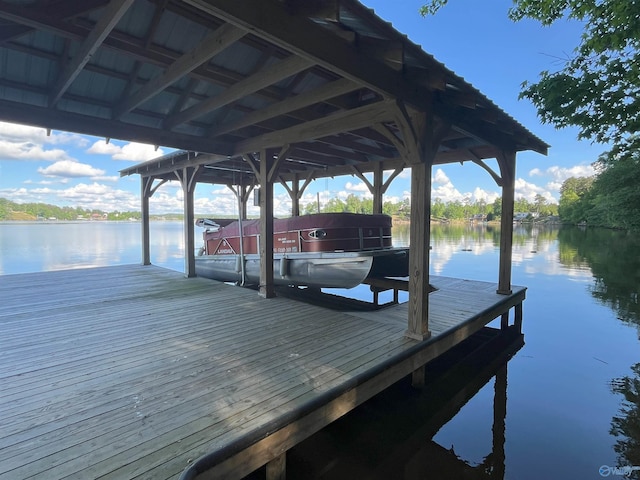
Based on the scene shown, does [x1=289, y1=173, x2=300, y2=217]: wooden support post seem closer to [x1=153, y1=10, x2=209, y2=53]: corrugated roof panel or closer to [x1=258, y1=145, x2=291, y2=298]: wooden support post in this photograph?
[x1=258, y1=145, x2=291, y2=298]: wooden support post

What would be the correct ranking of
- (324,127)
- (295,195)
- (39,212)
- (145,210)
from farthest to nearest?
(39,212) → (295,195) → (145,210) → (324,127)

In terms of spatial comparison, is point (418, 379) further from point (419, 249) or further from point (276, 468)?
point (276, 468)

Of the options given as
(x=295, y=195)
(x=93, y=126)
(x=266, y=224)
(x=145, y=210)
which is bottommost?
(x=266, y=224)

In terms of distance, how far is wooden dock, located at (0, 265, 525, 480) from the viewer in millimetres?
Answer: 1695

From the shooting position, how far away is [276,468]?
201 centimetres

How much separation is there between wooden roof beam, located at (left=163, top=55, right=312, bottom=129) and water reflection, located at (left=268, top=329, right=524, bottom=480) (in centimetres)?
323

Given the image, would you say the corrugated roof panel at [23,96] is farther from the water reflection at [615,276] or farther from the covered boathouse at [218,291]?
the water reflection at [615,276]

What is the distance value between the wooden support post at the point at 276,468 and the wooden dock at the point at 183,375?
0.05 ft

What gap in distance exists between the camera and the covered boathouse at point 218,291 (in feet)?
6.11

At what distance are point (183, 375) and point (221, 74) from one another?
2.83m

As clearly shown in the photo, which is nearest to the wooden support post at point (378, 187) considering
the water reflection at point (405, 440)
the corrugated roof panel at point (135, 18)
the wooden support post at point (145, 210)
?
the water reflection at point (405, 440)

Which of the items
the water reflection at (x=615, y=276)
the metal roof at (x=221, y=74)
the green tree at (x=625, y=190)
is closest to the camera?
the metal roof at (x=221, y=74)

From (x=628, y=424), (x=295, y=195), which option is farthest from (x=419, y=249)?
(x=295, y=195)

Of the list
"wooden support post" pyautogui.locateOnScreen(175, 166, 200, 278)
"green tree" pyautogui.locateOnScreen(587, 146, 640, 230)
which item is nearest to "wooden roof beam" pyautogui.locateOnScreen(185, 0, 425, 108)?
"wooden support post" pyautogui.locateOnScreen(175, 166, 200, 278)
